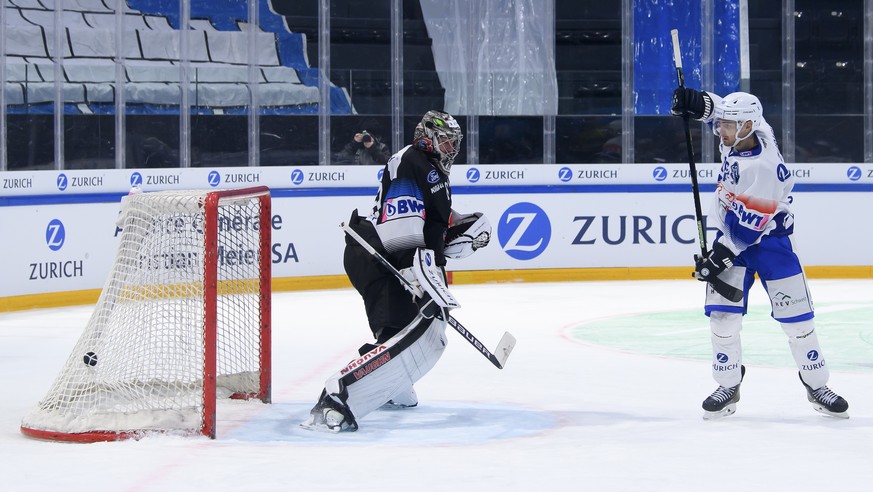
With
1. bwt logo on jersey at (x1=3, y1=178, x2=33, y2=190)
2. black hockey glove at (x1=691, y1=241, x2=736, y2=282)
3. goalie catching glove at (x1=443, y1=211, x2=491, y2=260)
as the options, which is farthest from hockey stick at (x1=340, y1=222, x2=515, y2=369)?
bwt logo on jersey at (x1=3, y1=178, x2=33, y2=190)

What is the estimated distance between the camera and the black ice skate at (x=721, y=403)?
15.3ft

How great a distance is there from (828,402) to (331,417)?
1.79 metres

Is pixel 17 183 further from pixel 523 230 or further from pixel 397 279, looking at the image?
pixel 397 279

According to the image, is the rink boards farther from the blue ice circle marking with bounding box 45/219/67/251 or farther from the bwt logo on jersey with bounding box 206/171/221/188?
the blue ice circle marking with bounding box 45/219/67/251

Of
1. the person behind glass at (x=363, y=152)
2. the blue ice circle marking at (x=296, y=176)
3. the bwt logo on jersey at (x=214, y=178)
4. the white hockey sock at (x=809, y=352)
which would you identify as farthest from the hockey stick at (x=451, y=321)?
the person behind glass at (x=363, y=152)

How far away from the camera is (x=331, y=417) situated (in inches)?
174

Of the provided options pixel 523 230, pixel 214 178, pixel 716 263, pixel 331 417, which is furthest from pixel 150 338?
pixel 523 230

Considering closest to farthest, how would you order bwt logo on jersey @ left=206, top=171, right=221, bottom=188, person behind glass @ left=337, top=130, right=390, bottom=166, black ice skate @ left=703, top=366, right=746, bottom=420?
black ice skate @ left=703, top=366, right=746, bottom=420
bwt logo on jersey @ left=206, top=171, right=221, bottom=188
person behind glass @ left=337, top=130, right=390, bottom=166

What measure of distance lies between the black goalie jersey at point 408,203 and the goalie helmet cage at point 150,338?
581 mm

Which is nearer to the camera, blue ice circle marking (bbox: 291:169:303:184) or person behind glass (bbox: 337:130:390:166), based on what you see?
blue ice circle marking (bbox: 291:169:303:184)

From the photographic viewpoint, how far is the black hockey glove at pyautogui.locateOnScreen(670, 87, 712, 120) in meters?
4.72

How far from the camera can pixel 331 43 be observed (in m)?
10.8

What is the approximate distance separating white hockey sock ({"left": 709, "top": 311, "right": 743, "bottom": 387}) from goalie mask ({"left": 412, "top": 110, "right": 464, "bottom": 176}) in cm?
114

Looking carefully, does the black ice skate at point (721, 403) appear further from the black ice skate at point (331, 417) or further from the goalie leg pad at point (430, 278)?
the black ice skate at point (331, 417)
